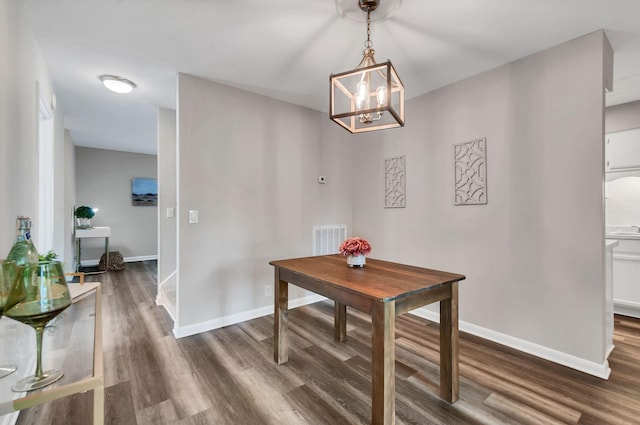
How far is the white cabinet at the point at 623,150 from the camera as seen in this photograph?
10.1 feet

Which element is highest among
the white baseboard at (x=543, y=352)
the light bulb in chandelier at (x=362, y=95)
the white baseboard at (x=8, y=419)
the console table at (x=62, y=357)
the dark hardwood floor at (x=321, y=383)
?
the light bulb in chandelier at (x=362, y=95)

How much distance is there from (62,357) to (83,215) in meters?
5.50

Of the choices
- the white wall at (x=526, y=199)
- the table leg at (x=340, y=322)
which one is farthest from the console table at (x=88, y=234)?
the white wall at (x=526, y=199)

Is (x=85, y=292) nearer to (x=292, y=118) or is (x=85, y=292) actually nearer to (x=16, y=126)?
(x=16, y=126)

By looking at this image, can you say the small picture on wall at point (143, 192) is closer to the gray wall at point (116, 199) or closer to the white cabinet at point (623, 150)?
the gray wall at point (116, 199)

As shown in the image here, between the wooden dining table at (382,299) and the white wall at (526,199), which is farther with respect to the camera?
the white wall at (526,199)

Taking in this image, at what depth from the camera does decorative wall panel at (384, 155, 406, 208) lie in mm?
3342

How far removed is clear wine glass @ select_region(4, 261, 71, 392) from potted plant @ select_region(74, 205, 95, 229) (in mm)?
5551

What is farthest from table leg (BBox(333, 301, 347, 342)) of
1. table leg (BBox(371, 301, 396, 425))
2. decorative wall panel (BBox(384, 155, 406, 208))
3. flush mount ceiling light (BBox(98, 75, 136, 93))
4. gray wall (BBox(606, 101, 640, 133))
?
gray wall (BBox(606, 101, 640, 133))

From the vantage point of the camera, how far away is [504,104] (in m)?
2.50

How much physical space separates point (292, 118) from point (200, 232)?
1717 mm

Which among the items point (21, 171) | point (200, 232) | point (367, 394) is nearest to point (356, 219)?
point (200, 232)

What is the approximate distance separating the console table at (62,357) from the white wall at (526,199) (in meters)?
2.82

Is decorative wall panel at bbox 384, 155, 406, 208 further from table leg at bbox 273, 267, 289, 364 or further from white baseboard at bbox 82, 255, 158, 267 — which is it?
white baseboard at bbox 82, 255, 158, 267
